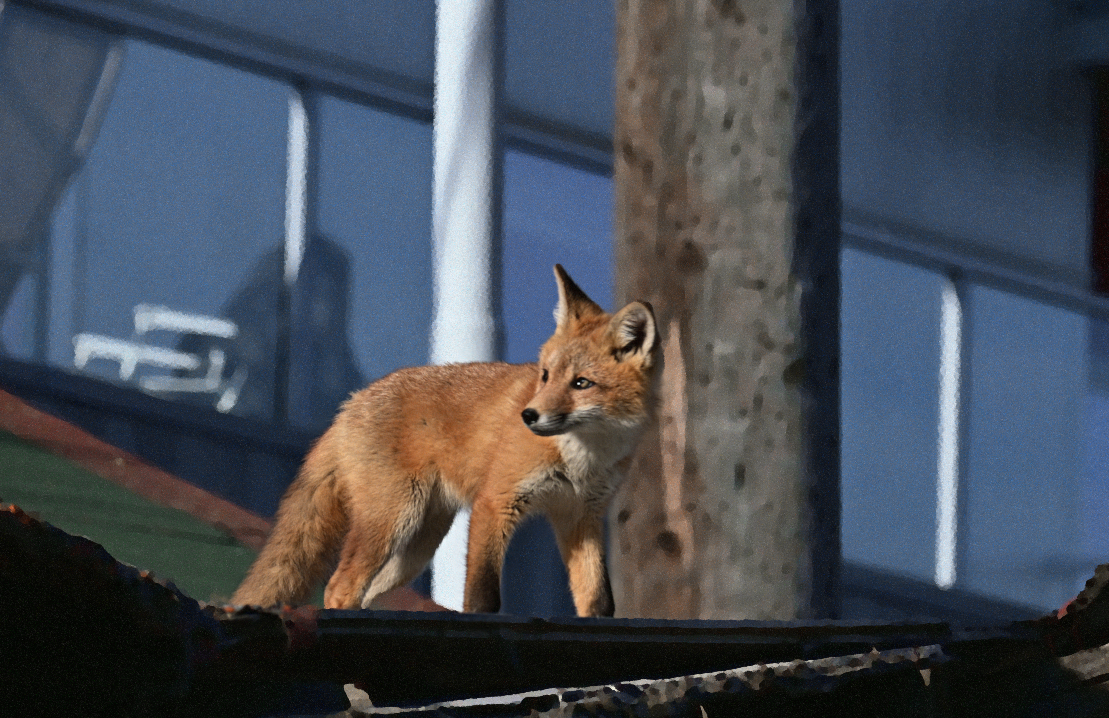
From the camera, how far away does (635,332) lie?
10.2 ft

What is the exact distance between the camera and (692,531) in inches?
116

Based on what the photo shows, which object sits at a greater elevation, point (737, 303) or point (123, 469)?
point (737, 303)

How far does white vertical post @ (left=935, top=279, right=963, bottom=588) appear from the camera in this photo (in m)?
9.66

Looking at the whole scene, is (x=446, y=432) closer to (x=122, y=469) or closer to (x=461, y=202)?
(x=461, y=202)

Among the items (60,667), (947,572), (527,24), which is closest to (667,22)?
(60,667)

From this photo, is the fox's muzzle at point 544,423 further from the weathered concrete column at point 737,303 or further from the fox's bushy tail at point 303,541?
the fox's bushy tail at point 303,541

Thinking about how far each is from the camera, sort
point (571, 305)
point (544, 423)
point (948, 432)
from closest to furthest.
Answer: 1. point (544, 423)
2. point (571, 305)
3. point (948, 432)

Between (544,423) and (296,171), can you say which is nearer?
(544,423)

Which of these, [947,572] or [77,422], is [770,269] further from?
[947,572]

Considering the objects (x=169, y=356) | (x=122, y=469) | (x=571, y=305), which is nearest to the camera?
(x=571, y=305)

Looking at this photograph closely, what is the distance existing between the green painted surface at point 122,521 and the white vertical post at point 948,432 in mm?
6172

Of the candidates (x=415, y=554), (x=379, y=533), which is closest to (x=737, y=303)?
(x=379, y=533)

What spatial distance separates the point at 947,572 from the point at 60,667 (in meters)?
8.93

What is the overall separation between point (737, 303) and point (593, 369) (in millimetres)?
481
